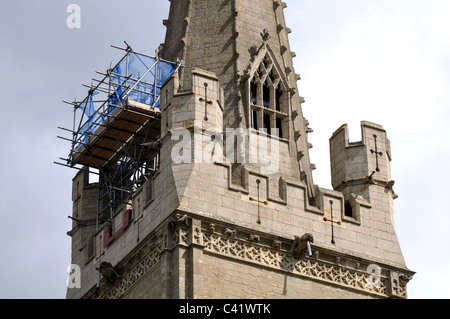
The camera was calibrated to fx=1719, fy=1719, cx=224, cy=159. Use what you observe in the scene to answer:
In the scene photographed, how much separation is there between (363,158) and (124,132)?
6779 mm

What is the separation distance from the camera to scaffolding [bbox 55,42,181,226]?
157ft

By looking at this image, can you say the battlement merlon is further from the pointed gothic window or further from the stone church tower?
the pointed gothic window

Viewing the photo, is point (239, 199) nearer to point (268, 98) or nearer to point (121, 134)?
point (268, 98)

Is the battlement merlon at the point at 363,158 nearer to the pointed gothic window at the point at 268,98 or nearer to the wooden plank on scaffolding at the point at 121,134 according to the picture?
the pointed gothic window at the point at 268,98

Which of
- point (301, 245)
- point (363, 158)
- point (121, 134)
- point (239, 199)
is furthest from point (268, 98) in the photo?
point (301, 245)

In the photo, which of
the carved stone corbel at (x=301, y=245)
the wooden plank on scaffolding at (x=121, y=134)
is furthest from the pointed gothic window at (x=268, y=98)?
the carved stone corbel at (x=301, y=245)

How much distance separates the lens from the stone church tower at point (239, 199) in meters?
43.2

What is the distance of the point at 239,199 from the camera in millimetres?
44281

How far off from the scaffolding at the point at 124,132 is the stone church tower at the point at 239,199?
451mm

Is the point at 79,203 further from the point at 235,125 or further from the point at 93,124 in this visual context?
the point at 235,125

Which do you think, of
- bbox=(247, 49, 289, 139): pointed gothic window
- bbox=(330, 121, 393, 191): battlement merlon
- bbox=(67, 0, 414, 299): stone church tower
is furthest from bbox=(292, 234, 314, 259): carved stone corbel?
bbox=(247, 49, 289, 139): pointed gothic window

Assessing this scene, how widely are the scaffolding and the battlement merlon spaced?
5030 millimetres
